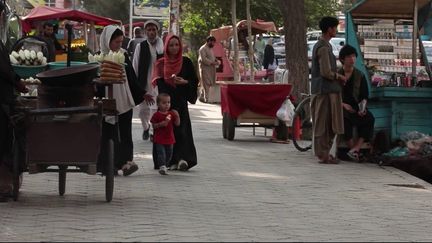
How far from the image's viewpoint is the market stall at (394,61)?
1355cm

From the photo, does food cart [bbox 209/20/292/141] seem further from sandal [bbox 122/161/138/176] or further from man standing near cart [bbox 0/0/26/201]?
man standing near cart [bbox 0/0/26/201]

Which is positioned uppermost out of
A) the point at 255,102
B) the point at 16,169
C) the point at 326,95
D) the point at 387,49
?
the point at 387,49

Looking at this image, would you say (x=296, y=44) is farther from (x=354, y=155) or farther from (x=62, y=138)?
(x=62, y=138)

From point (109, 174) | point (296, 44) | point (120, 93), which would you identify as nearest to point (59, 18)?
point (296, 44)

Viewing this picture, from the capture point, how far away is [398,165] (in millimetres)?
12945

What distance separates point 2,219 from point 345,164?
20.2 ft

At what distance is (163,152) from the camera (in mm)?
11562

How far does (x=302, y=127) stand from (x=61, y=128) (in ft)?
24.8

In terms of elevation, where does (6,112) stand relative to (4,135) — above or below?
above

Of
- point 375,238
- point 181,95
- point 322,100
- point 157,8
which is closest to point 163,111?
point 181,95

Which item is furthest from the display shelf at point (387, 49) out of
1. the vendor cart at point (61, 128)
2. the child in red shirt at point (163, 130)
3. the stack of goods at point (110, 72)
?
the vendor cart at point (61, 128)

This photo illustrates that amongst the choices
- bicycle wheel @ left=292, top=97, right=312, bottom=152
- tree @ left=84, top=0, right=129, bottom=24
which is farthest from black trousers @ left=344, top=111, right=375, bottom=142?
tree @ left=84, top=0, right=129, bottom=24

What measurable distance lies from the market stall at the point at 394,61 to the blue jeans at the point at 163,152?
332 cm

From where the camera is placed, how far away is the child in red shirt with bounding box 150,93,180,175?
1152 centimetres
